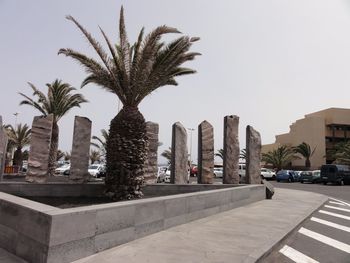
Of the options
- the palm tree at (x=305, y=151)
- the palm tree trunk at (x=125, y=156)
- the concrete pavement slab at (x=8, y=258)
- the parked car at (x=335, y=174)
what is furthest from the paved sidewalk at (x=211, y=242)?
the palm tree at (x=305, y=151)

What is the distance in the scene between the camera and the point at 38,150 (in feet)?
37.2

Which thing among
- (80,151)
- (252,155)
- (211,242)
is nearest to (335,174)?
(252,155)

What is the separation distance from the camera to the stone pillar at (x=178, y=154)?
13836mm

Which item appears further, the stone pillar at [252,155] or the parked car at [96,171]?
the parked car at [96,171]

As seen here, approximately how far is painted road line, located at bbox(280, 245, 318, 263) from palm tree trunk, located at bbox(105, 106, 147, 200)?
14.5 ft

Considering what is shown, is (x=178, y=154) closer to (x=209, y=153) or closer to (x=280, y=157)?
(x=209, y=153)

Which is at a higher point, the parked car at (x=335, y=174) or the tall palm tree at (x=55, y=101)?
the tall palm tree at (x=55, y=101)

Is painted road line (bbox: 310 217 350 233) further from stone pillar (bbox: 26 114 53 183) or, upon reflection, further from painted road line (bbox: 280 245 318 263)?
stone pillar (bbox: 26 114 53 183)

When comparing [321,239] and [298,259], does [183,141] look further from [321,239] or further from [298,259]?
[298,259]

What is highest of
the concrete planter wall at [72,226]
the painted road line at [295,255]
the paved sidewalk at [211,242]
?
the concrete planter wall at [72,226]

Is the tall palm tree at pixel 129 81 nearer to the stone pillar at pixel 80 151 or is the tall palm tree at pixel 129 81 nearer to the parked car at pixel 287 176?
the stone pillar at pixel 80 151

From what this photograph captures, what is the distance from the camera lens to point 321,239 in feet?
26.5

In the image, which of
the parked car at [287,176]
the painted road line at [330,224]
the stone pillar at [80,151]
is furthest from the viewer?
the parked car at [287,176]

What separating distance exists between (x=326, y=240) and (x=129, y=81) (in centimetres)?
686
